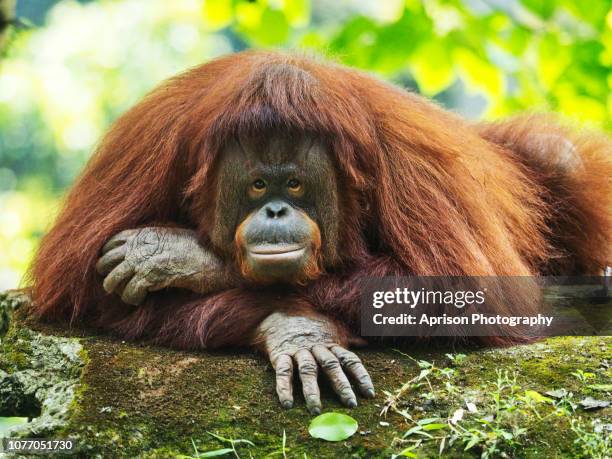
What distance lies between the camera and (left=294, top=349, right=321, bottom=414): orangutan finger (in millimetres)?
3252

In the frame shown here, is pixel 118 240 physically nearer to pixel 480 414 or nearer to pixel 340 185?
pixel 340 185

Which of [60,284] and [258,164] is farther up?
[258,164]

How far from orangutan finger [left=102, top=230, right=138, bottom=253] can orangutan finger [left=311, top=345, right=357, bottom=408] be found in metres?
1.18

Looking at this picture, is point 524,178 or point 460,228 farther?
point 524,178

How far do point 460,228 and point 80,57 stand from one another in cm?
959

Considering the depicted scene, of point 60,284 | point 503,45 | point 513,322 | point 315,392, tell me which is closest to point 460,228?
point 513,322

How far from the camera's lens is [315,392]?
3283 millimetres

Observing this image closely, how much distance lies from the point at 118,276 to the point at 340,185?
3.79 ft

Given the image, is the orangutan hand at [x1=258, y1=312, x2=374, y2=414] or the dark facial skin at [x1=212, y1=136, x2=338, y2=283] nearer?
the orangutan hand at [x1=258, y1=312, x2=374, y2=414]

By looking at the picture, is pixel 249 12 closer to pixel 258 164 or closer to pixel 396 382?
pixel 258 164

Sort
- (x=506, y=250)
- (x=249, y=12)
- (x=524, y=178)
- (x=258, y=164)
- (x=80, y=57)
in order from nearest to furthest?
(x=258, y=164)
(x=506, y=250)
(x=524, y=178)
(x=249, y=12)
(x=80, y=57)

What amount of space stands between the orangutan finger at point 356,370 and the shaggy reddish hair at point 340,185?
373mm

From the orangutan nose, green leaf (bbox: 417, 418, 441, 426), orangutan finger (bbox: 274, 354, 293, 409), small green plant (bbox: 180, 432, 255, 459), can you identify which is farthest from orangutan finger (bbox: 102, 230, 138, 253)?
green leaf (bbox: 417, 418, 441, 426)

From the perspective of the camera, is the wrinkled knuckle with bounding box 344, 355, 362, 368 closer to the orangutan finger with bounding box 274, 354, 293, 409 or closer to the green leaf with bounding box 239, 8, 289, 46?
the orangutan finger with bounding box 274, 354, 293, 409
